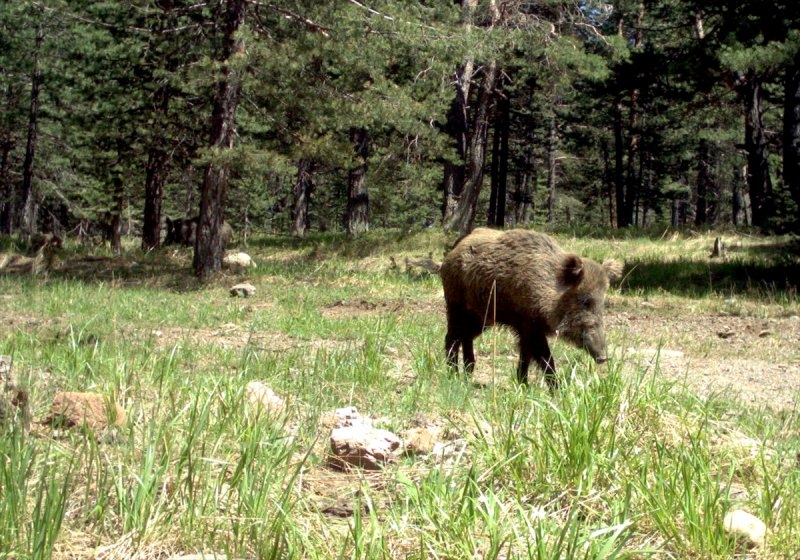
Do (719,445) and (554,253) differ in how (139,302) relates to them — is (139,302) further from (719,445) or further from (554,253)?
(719,445)

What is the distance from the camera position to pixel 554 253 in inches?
240

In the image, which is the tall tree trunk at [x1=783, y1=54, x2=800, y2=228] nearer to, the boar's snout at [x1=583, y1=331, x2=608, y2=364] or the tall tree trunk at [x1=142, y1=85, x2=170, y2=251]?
the boar's snout at [x1=583, y1=331, x2=608, y2=364]

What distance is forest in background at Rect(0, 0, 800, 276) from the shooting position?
42.6ft

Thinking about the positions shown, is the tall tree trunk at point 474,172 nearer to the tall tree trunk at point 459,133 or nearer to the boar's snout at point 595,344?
the tall tree trunk at point 459,133

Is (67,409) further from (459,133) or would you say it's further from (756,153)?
(756,153)

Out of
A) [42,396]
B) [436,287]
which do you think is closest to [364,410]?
[42,396]

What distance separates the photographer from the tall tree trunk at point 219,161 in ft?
43.6

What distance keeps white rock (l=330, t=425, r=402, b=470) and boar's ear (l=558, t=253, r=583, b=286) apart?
108 inches

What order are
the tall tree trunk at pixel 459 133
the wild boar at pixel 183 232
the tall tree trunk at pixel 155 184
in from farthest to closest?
the wild boar at pixel 183 232
the tall tree trunk at pixel 459 133
the tall tree trunk at pixel 155 184

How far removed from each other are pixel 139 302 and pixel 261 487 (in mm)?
8097

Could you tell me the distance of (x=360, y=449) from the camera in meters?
3.38

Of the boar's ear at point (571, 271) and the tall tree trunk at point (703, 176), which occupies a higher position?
the tall tree trunk at point (703, 176)

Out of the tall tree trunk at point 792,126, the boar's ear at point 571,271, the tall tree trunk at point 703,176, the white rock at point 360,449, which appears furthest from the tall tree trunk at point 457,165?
the tall tree trunk at point 703,176

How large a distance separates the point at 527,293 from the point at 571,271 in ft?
1.23
